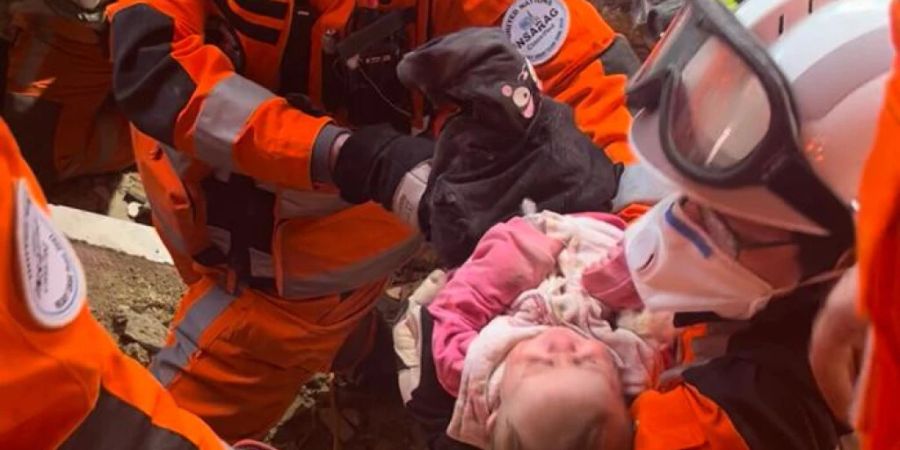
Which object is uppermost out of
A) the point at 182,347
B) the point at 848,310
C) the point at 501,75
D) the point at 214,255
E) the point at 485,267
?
the point at 848,310

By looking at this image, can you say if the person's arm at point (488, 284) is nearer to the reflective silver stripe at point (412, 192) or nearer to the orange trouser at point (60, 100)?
the reflective silver stripe at point (412, 192)

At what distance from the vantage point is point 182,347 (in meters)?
1.77

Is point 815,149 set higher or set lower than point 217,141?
higher

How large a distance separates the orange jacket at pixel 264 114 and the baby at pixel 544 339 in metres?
0.22

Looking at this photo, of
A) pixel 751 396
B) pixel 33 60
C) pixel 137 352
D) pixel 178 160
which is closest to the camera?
pixel 751 396

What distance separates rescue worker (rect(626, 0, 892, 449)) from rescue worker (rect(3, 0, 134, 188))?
4.96ft

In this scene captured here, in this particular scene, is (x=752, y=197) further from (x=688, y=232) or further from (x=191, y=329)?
(x=191, y=329)

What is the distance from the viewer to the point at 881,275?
59cm

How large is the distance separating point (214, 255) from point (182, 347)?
6.0 inches

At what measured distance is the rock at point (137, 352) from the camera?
2.05 m

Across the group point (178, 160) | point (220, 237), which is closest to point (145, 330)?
point (220, 237)

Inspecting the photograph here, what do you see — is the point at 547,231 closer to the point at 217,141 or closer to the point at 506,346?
the point at 506,346

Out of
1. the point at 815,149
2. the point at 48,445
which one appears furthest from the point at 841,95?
the point at 48,445

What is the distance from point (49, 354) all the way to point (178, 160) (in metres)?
0.84
